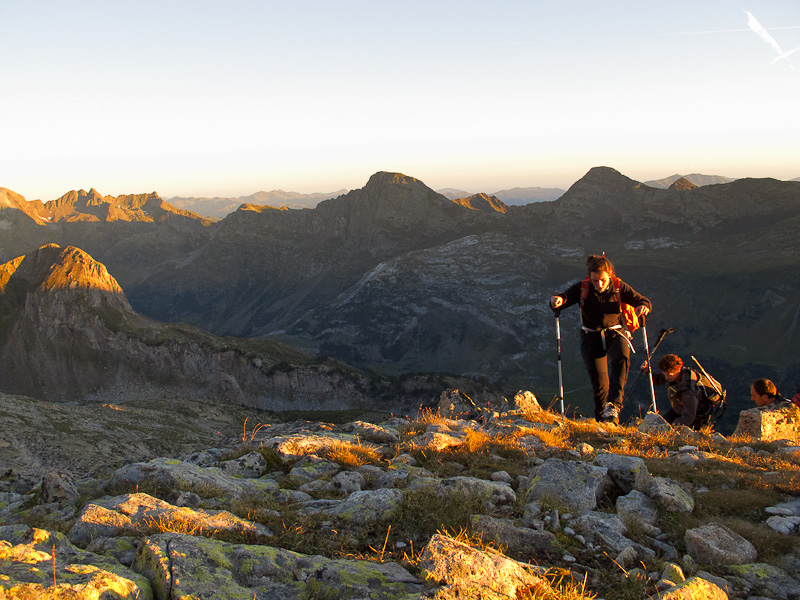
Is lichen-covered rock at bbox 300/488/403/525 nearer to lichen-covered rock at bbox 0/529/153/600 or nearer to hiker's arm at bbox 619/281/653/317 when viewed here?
lichen-covered rock at bbox 0/529/153/600

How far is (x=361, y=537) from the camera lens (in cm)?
552

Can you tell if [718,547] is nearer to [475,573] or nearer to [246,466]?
[475,573]

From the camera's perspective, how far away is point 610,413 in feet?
38.1

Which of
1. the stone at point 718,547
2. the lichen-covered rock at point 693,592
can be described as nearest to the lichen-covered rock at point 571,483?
the stone at point 718,547

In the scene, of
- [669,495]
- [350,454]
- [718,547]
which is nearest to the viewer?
[718,547]

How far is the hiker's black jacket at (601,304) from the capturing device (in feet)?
37.9

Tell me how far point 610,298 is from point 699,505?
5.88 meters

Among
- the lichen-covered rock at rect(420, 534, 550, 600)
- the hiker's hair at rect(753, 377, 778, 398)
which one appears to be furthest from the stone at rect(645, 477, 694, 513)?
the hiker's hair at rect(753, 377, 778, 398)

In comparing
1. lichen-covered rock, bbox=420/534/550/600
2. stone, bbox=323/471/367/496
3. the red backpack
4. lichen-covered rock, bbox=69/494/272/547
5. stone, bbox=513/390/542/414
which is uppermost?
the red backpack

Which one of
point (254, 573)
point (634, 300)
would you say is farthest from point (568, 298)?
point (254, 573)

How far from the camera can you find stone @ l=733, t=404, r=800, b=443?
11055 millimetres

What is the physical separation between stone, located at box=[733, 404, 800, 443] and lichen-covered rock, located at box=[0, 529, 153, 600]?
39.3ft

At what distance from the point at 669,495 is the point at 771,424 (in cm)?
698

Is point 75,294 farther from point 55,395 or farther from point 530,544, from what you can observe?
point 530,544
